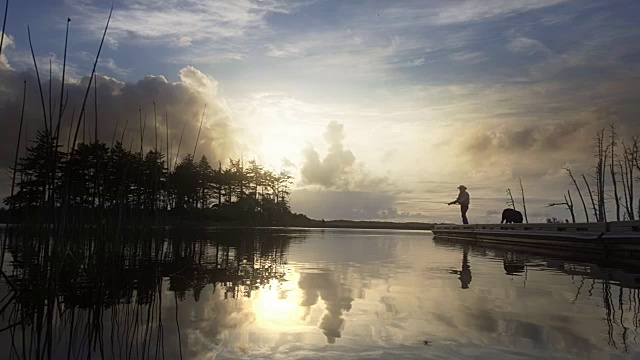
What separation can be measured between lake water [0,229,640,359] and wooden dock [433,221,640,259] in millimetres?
4501

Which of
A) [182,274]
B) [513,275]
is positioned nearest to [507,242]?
[513,275]

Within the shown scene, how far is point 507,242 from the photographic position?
79.9 ft

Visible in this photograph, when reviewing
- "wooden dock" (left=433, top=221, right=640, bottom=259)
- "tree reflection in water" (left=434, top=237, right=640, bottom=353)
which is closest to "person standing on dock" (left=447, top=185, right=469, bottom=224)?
"wooden dock" (left=433, top=221, right=640, bottom=259)

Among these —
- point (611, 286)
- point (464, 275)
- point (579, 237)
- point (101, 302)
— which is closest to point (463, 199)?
point (579, 237)

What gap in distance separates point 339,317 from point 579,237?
14.1m

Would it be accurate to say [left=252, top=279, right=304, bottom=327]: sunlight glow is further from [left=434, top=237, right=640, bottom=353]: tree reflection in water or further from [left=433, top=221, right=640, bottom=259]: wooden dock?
[left=433, top=221, right=640, bottom=259]: wooden dock

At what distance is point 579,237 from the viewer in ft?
56.5

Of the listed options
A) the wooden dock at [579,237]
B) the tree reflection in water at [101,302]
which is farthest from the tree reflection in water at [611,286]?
the tree reflection in water at [101,302]

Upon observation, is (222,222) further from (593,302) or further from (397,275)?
(593,302)

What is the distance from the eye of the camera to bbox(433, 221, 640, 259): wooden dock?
49.3ft

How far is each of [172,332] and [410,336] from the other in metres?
2.81

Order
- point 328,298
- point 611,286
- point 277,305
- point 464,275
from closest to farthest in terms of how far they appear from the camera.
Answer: point 277,305 → point 328,298 → point 611,286 → point 464,275

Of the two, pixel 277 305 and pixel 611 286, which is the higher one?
pixel 611 286

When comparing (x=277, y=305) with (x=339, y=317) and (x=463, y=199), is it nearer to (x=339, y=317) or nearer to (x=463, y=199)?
(x=339, y=317)
